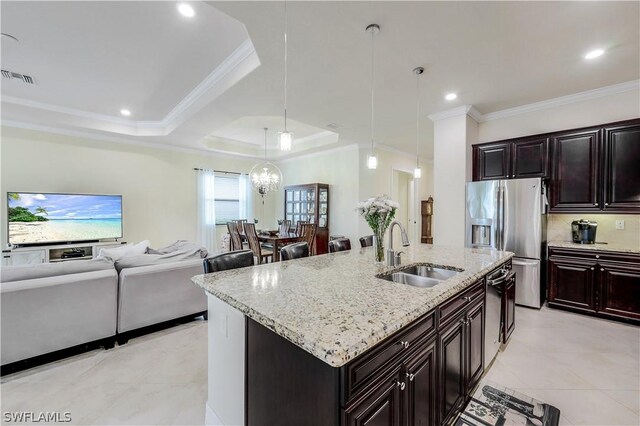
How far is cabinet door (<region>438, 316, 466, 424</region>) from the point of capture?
4.82 ft

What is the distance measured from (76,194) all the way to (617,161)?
26.4ft

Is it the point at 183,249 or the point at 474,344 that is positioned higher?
the point at 183,249

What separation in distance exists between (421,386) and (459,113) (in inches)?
149

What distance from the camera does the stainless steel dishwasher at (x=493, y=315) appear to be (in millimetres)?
2092

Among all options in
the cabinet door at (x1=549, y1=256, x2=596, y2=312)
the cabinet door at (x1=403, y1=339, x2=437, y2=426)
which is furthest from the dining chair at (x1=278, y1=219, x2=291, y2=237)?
the cabinet door at (x1=403, y1=339, x2=437, y2=426)

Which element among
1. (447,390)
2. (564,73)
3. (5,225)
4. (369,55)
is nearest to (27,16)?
(369,55)

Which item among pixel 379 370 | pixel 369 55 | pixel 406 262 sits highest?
pixel 369 55

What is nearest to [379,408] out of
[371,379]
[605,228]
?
[371,379]

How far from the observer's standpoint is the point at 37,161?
460 centimetres

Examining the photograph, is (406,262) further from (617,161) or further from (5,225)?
(5,225)

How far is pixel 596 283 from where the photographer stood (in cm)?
316

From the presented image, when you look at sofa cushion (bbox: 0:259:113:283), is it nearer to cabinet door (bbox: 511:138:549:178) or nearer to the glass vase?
the glass vase

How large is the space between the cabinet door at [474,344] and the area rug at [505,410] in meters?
0.16

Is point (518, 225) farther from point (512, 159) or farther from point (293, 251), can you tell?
point (293, 251)
